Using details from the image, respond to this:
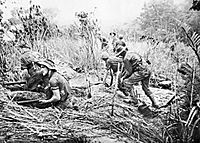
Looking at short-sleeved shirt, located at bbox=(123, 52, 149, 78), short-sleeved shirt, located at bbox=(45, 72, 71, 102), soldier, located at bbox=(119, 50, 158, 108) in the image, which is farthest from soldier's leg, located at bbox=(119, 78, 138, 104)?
short-sleeved shirt, located at bbox=(45, 72, 71, 102)

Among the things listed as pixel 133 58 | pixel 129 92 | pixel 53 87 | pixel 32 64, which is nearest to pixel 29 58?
pixel 32 64

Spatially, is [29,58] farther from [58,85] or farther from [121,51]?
[121,51]

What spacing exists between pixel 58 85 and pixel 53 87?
39 millimetres

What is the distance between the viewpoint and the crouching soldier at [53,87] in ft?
5.98

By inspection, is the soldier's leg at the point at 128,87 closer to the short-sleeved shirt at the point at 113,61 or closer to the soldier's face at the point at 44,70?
the short-sleeved shirt at the point at 113,61

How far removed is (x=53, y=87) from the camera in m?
1.82

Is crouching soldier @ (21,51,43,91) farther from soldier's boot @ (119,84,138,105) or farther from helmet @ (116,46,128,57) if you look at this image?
helmet @ (116,46,128,57)

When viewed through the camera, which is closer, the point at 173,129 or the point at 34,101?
the point at 173,129

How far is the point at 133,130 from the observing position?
1.51 metres

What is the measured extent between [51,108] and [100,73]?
2016mm

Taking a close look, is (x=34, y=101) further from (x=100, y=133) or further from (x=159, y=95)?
(x=159, y=95)

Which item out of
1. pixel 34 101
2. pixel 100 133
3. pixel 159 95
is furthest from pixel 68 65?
pixel 100 133

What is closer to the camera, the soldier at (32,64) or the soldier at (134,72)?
the soldier at (32,64)

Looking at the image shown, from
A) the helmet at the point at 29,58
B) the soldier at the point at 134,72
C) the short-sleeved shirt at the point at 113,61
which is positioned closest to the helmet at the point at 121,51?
the short-sleeved shirt at the point at 113,61
